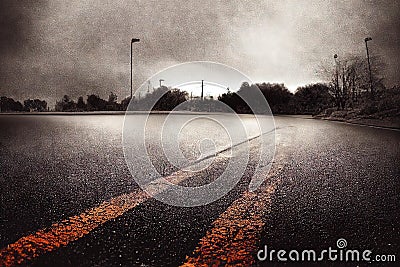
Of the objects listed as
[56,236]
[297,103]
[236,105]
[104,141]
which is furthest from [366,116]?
[56,236]

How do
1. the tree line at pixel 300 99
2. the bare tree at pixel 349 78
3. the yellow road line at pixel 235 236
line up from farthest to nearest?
1. the bare tree at pixel 349 78
2. the tree line at pixel 300 99
3. the yellow road line at pixel 235 236

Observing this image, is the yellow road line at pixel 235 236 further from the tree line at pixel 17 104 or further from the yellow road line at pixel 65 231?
the tree line at pixel 17 104

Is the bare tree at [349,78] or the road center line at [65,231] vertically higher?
the bare tree at [349,78]

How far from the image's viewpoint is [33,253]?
5.89 feet

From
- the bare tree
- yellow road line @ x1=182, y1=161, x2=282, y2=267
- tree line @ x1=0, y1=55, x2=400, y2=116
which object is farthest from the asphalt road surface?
the bare tree

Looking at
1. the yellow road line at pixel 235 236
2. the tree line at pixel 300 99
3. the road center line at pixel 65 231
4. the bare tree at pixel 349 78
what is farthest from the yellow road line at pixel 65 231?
the bare tree at pixel 349 78

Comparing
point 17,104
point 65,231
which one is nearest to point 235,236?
point 65,231

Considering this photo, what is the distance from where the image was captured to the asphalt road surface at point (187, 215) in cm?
183

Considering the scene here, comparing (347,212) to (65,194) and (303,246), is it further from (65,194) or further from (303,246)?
(65,194)

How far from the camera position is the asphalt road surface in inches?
71.9

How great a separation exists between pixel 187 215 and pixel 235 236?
0.45 meters

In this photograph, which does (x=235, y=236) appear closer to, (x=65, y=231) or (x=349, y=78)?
(x=65, y=231)

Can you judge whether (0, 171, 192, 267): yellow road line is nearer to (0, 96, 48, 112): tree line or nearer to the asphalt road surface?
the asphalt road surface

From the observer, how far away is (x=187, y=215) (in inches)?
96.7
